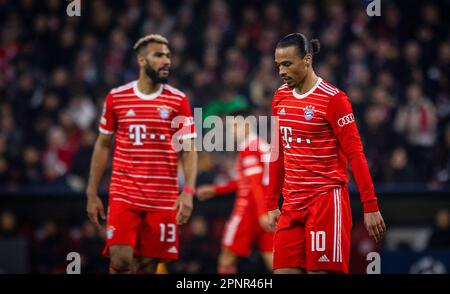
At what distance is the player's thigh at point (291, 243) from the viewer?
7.04m

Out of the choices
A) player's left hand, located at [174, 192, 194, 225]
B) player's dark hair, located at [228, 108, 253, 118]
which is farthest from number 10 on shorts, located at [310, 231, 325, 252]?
player's dark hair, located at [228, 108, 253, 118]

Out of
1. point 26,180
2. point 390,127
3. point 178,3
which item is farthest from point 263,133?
point 178,3

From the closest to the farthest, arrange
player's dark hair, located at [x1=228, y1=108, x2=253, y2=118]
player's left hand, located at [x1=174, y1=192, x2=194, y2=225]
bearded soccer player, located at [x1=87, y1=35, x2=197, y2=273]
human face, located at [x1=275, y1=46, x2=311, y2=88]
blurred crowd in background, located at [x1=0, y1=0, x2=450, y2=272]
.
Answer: human face, located at [x1=275, y1=46, x2=311, y2=88], player's left hand, located at [x1=174, y1=192, x2=194, y2=225], bearded soccer player, located at [x1=87, y1=35, x2=197, y2=273], player's dark hair, located at [x1=228, y1=108, x2=253, y2=118], blurred crowd in background, located at [x1=0, y1=0, x2=450, y2=272]

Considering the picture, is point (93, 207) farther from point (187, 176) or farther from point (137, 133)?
point (187, 176)

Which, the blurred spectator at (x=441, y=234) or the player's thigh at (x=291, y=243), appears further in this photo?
the blurred spectator at (x=441, y=234)

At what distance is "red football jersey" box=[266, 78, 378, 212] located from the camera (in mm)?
6859

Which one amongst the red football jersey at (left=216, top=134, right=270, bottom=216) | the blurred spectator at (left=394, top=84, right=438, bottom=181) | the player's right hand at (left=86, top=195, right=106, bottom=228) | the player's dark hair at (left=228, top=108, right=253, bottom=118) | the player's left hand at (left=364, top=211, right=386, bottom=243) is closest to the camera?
the player's left hand at (left=364, top=211, right=386, bottom=243)

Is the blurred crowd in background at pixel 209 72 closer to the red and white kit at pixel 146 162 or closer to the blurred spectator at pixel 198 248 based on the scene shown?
the blurred spectator at pixel 198 248

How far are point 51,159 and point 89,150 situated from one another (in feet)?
3.00

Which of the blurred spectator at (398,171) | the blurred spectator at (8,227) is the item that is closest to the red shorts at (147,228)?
the blurred spectator at (8,227)

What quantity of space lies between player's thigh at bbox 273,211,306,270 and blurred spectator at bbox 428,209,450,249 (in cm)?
550

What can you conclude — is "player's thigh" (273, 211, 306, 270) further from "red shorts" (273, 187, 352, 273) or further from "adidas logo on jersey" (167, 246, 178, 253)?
"adidas logo on jersey" (167, 246, 178, 253)

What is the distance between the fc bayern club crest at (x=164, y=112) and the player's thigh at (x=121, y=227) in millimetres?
863

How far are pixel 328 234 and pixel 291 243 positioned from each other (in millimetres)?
300
